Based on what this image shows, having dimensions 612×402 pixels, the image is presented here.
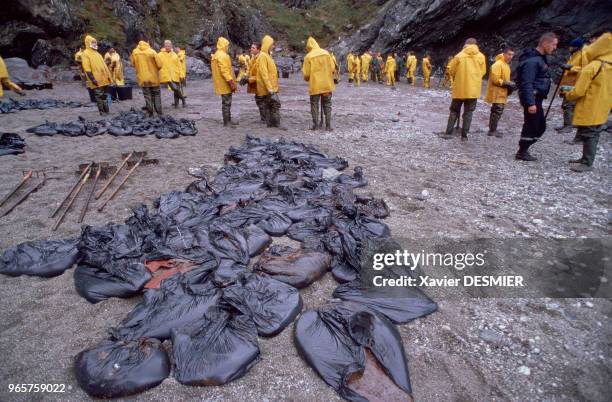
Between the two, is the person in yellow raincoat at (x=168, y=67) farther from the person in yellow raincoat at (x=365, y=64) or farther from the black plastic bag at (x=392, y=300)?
the person in yellow raincoat at (x=365, y=64)

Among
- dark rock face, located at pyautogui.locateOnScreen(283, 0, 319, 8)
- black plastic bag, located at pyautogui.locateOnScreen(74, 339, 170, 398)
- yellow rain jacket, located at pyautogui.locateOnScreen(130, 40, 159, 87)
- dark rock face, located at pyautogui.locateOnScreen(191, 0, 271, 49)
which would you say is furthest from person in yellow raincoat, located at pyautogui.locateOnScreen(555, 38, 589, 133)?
dark rock face, located at pyautogui.locateOnScreen(283, 0, 319, 8)

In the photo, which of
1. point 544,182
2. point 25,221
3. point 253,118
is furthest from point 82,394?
point 253,118

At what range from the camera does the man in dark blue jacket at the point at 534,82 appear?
4656 millimetres

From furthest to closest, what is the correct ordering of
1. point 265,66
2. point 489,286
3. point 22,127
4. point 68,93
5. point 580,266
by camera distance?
point 68,93 → point 22,127 → point 265,66 → point 580,266 → point 489,286

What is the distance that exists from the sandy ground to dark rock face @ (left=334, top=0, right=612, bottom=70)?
14.0 m

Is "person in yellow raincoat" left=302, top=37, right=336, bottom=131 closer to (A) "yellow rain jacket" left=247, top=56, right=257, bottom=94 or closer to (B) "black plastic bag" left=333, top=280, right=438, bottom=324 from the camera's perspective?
(A) "yellow rain jacket" left=247, top=56, right=257, bottom=94

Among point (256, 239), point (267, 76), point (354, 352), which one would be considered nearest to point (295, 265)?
point (256, 239)

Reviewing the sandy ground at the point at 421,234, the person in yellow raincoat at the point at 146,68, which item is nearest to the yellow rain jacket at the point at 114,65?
the person in yellow raincoat at the point at 146,68

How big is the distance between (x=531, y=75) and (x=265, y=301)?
4882mm

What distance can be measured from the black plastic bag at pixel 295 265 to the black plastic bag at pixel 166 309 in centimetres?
44

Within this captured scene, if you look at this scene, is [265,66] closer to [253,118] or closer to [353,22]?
[253,118]

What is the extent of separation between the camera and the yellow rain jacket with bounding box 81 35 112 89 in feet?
25.9

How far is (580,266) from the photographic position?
267cm

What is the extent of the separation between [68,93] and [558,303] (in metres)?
15.4
